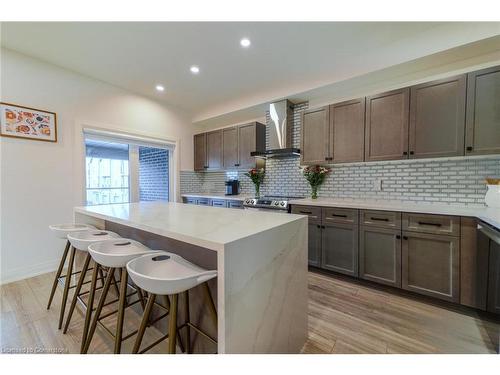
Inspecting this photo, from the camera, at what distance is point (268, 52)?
8.30 ft

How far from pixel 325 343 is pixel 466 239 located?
5.08 ft

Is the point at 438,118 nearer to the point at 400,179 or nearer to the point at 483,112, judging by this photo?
the point at 483,112

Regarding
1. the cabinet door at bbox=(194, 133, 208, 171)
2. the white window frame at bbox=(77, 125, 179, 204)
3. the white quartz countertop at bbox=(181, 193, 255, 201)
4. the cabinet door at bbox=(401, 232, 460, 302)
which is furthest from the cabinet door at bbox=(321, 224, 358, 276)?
the white window frame at bbox=(77, 125, 179, 204)

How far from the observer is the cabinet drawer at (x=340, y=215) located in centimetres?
247

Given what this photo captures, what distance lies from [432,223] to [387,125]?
116 cm

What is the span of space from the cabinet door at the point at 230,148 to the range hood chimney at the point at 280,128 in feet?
2.10

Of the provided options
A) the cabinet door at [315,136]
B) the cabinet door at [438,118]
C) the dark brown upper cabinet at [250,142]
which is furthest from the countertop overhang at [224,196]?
the cabinet door at [438,118]

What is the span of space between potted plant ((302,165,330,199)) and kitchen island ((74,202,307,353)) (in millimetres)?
1804

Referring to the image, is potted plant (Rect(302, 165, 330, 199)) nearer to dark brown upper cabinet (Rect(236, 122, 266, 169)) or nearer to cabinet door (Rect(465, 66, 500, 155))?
dark brown upper cabinet (Rect(236, 122, 266, 169))

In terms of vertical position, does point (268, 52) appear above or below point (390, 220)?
above

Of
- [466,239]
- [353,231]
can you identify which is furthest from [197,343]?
[466,239]

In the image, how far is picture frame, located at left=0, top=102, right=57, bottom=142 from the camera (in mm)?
2486
